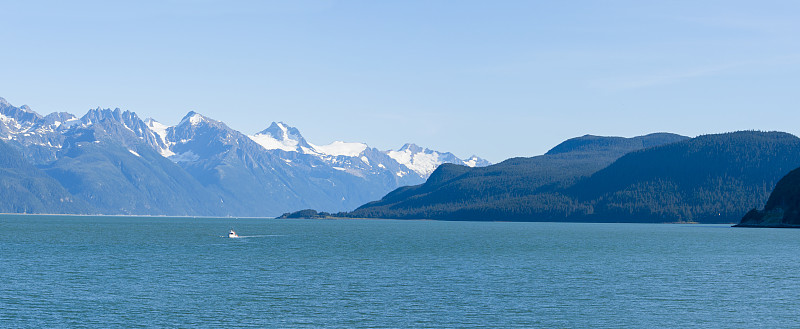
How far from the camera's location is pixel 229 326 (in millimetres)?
72312

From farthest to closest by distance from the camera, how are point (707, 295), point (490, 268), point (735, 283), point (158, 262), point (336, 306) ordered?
point (158, 262)
point (490, 268)
point (735, 283)
point (707, 295)
point (336, 306)

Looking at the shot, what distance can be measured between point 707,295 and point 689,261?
53969 millimetres

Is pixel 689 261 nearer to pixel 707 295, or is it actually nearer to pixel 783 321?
pixel 707 295

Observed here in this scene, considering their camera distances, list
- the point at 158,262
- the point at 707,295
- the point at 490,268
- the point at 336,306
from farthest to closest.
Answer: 1. the point at 158,262
2. the point at 490,268
3. the point at 707,295
4. the point at 336,306

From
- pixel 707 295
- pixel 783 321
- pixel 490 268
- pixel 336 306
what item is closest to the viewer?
pixel 783 321

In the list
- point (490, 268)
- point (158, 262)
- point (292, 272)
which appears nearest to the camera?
point (292, 272)

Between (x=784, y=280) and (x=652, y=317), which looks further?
(x=784, y=280)

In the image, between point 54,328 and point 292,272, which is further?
point 292,272

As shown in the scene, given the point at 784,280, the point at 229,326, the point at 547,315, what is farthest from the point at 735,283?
the point at 229,326

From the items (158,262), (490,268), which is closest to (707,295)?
(490,268)

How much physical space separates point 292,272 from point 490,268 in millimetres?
29622

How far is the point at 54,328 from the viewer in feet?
232

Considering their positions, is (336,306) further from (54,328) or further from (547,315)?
(54,328)

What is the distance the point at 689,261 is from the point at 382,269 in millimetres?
55890
